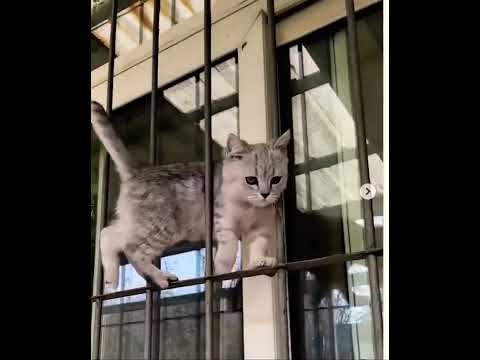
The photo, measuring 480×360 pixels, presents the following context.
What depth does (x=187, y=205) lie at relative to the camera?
0.72 meters

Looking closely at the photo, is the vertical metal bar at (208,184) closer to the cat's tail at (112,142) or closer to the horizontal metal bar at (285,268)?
the horizontal metal bar at (285,268)

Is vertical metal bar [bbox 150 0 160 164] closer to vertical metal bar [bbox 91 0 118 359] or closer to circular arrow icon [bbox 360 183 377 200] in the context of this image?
vertical metal bar [bbox 91 0 118 359]

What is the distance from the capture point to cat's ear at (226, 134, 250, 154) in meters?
0.69

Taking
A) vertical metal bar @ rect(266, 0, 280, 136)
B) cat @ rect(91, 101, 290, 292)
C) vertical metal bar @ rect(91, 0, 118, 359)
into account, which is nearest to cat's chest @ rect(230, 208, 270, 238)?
cat @ rect(91, 101, 290, 292)

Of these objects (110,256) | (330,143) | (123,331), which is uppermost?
(330,143)

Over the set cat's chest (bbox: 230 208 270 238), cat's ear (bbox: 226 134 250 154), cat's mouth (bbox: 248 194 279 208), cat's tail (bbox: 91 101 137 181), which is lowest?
cat's chest (bbox: 230 208 270 238)

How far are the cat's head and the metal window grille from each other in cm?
3

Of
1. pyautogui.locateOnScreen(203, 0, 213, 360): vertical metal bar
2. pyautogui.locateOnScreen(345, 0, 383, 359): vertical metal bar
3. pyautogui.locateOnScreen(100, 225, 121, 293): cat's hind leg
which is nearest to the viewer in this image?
pyautogui.locateOnScreen(345, 0, 383, 359): vertical metal bar

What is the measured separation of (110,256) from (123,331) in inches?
4.1

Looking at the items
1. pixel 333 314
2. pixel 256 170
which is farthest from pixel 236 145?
pixel 333 314

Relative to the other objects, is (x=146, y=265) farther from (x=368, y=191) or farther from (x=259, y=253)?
(x=368, y=191)

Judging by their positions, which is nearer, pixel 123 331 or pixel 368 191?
pixel 368 191
